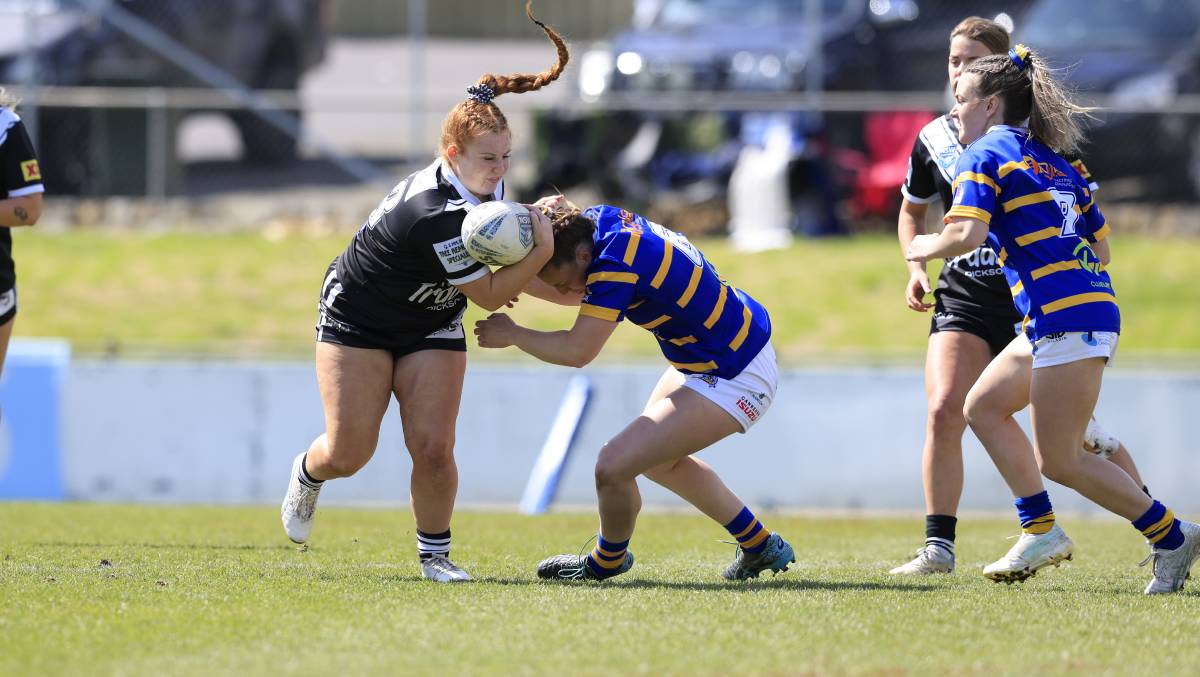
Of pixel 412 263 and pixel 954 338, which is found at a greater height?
pixel 412 263

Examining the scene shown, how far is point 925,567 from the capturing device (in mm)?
5957

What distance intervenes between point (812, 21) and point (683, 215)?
2.24 m

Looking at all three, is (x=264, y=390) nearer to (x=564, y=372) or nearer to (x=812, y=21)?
(x=564, y=372)

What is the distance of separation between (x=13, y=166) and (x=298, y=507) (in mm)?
1970

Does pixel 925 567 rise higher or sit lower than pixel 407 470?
higher

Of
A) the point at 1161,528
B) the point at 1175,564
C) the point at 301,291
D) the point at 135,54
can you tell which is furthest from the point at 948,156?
the point at 135,54

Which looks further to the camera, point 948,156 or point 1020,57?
point 948,156

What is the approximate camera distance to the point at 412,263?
5348 mm

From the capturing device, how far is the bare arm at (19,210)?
6.31m

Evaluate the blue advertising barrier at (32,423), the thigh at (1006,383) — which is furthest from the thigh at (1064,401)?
the blue advertising barrier at (32,423)

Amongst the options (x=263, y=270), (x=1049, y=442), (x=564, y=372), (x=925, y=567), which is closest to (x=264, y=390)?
(x=564, y=372)

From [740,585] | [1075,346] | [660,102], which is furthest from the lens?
[660,102]

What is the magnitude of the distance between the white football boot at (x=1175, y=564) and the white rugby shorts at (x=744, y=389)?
1.51 m

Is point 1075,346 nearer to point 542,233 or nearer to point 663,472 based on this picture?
point 663,472
